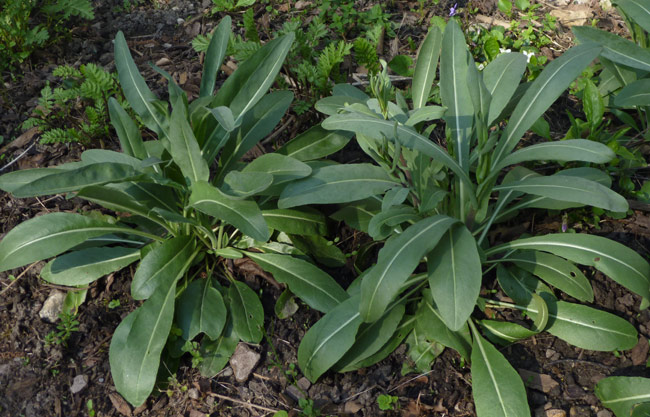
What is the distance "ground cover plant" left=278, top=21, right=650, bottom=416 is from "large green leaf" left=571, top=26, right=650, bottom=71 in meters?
0.57

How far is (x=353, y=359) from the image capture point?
8.68ft

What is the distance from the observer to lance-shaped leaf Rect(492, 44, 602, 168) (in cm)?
247

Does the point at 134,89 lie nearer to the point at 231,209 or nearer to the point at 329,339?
the point at 231,209

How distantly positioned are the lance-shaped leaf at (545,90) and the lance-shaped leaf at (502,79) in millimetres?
123

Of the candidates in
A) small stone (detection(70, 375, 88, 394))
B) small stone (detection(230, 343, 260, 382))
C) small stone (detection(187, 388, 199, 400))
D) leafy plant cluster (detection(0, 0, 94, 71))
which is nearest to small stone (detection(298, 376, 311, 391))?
small stone (detection(230, 343, 260, 382))

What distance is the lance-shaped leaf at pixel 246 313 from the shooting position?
2791 mm

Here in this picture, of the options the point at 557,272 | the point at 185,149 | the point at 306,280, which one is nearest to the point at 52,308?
the point at 185,149

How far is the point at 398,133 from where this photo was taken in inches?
95.7

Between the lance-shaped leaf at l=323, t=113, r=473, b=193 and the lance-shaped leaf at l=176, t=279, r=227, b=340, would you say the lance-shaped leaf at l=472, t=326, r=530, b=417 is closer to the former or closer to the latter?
the lance-shaped leaf at l=323, t=113, r=473, b=193

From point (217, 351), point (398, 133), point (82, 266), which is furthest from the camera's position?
point (82, 266)

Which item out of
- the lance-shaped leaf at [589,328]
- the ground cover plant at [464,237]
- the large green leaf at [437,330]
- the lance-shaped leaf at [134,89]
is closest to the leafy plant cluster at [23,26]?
the lance-shaped leaf at [134,89]

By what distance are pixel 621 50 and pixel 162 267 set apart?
2.75m

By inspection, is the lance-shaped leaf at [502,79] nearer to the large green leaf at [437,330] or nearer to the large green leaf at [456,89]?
the large green leaf at [456,89]

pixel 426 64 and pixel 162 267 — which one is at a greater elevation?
pixel 426 64
